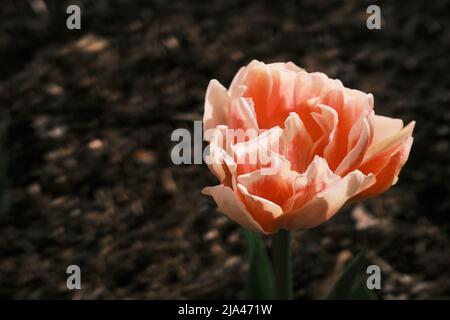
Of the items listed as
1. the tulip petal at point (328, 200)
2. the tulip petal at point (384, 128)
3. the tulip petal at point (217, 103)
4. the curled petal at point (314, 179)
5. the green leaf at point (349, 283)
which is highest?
the tulip petal at point (217, 103)

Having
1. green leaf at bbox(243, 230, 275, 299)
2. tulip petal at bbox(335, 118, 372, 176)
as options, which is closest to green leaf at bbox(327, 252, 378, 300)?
green leaf at bbox(243, 230, 275, 299)

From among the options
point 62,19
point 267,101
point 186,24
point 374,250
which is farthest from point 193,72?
point 267,101

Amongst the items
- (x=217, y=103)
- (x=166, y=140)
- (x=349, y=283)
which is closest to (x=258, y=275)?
(x=349, y=283)

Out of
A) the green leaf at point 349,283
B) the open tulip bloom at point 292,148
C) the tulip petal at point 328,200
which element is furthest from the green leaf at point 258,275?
the tulip petal at point 328,200

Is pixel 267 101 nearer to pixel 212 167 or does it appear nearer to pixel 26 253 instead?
pixel 212 167

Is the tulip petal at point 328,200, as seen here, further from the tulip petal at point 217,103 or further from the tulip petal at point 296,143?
the tulip petal at point 217,103

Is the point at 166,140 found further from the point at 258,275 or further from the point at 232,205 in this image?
the point at 232,205

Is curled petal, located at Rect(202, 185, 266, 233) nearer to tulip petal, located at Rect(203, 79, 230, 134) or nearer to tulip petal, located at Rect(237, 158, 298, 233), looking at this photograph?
tulip petal, located at Rect(237, 158, 298, 233)
